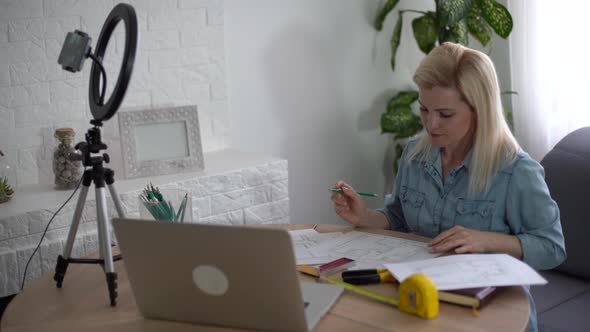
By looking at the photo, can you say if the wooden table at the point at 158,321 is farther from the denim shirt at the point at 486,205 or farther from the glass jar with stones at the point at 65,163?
the glass jar with stones at the point at 65,163

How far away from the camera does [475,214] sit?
1.75 m

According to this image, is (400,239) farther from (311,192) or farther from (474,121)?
(311,192)

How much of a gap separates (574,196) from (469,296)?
1081 millimetres

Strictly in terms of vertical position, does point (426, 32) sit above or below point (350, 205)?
above

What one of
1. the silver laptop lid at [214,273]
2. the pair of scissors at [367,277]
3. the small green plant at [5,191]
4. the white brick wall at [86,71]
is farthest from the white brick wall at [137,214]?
the pair of scissors at [367,277]

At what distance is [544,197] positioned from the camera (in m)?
1.66

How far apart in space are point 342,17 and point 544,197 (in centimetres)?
158

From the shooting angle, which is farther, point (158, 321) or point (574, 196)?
point (574, 196)

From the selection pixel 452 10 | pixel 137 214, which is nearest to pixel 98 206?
pixel 137 214

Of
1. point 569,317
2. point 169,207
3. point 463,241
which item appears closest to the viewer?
point 463,241

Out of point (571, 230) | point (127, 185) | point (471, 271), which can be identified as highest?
point (127, 185)

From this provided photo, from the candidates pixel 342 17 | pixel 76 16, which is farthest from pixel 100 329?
pixel 342 17

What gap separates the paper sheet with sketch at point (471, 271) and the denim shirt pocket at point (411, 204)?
1.30 feet

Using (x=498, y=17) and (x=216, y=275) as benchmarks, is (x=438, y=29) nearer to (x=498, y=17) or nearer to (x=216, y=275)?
(x=498, y=17)
